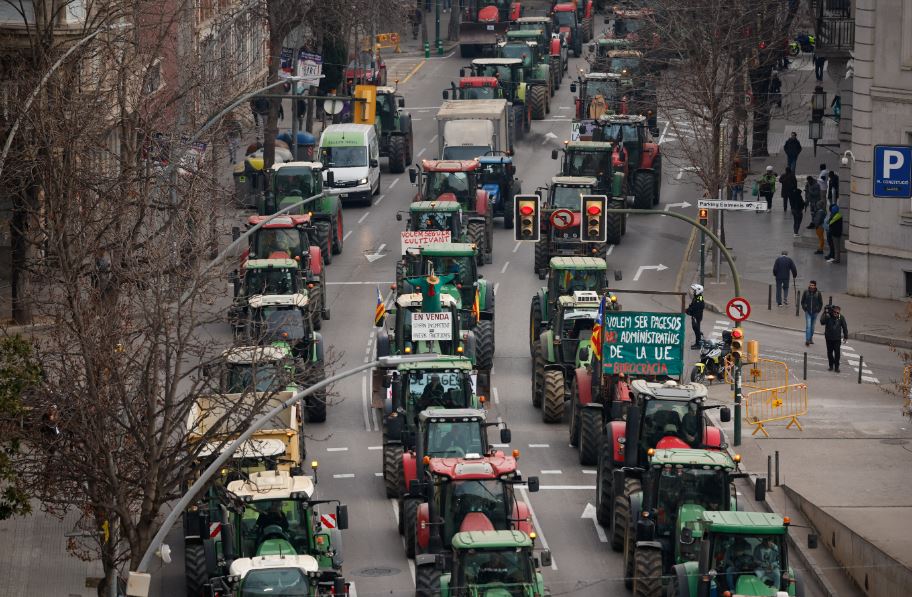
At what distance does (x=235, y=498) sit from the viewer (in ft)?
94.8

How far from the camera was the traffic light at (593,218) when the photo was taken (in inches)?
1640

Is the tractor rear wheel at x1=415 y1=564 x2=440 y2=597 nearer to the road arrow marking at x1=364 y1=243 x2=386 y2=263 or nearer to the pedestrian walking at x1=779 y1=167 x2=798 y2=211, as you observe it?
the road arrow marking at x1=364 y1=243 x2=386 y2=263

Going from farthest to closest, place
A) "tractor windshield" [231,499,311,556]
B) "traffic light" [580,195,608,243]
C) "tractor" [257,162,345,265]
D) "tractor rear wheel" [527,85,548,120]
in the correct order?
1. "tractor rear wheel" [527,85,548,120]
2. "tractor" [257,162,345,265]
3. "traffic light" [580,195,608,243]
4. "tractor windshield" [231,499,311,556]

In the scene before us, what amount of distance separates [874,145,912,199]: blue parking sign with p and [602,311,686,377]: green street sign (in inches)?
266

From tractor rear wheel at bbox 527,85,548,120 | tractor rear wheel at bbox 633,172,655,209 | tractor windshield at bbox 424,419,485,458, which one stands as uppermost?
tractor rear wheel at bbox 527,85,548,120

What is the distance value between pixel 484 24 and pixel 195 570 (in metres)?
64.0

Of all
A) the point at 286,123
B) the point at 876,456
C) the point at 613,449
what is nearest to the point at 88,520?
the point at 613,449

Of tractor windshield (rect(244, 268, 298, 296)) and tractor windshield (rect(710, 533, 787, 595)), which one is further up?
tractor windshield (rect(244, 268, 298, 296))

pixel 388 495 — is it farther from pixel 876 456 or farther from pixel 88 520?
pixel 876 456

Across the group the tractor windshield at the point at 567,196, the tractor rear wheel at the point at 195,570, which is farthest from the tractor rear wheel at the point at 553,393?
the tractor windshield at the point at 567,196

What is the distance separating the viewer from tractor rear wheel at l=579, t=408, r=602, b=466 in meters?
37.2

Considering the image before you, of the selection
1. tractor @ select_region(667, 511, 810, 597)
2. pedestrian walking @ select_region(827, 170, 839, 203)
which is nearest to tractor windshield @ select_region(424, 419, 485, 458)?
tractor @ select_region(667, 511, 810, 597)

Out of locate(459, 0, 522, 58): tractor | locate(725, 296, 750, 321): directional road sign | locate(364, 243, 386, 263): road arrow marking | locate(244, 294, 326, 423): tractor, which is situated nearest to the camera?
locate(725, 296, 750, 321): directional road sign

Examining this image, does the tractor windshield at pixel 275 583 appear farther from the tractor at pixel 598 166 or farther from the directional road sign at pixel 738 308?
the tractor at pixel 598 166
